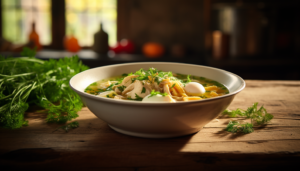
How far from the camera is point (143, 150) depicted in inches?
35.1

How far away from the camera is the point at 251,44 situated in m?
3.91

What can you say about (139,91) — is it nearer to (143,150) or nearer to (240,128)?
(143,150)

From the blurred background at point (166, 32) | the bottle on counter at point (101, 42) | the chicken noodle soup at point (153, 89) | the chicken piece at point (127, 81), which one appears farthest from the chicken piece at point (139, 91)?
the bottle on counter at point (101, 42)

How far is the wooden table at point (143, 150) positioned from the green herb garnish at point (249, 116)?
0.03 m

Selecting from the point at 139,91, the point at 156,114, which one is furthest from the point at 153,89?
the point at 156,114

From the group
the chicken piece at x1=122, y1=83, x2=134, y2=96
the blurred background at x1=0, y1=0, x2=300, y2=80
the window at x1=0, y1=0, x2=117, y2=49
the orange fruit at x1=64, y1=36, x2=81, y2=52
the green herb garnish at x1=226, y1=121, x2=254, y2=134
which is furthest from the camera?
the window at x1=0, y1=0, x2=117, y2=49

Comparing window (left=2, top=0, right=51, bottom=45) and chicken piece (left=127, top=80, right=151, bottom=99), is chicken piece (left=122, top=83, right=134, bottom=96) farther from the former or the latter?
window (left=2, top=0, right=51, bottom=45)

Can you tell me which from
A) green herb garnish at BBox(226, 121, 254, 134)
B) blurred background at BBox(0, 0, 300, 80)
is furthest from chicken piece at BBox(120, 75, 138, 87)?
blurred background at BBox(0, 0, 300, 80)

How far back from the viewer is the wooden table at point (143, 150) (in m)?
0.87

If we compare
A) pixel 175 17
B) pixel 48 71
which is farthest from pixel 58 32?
pixel 48 71

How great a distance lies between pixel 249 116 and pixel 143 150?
22.1 inches

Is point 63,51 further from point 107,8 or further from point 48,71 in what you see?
point 48,71

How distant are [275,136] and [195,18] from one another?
3856mm

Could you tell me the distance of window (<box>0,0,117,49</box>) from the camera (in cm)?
482
